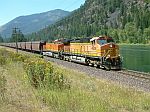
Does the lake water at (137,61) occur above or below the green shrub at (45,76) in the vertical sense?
below

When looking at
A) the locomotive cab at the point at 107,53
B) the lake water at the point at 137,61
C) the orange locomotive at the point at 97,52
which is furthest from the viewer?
the lake water at the point at 137,61

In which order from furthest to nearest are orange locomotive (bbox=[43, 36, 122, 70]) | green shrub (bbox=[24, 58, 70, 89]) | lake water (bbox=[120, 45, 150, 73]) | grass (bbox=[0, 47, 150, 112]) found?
lake water (bbox=[120, 45, 150, 73]), orange locomotive (bbox=[43, 36, 122, 70]), green shrub (bbox=[24, 58, 70, 89]), grass (bbox=[0, 47, 150, 112])

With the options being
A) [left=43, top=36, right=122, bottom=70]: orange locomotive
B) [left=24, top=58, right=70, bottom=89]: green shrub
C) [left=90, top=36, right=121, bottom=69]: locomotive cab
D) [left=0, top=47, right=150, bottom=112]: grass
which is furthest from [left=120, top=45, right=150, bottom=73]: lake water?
[left=0, top=47, right=150, bottom=112]: grass

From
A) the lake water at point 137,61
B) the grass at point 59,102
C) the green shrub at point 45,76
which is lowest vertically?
the lake water at point 137,61

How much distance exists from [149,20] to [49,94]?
175 m

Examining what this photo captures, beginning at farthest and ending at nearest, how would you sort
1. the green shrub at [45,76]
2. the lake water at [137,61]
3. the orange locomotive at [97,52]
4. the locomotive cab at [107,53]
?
the lake water at [137,61] → the orange locomotive at [97,52] → the locomotive cab at [107,53] → the green shrub at [45,76]

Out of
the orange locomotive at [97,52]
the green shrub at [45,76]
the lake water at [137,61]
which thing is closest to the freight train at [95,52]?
the orange locomotive at [97,52]

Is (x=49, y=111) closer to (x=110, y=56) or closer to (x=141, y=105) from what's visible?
(x=141, y=105)

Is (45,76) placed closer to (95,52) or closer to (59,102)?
(59,102)

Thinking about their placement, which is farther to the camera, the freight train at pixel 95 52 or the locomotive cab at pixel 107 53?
the freight train at pixel 95 52

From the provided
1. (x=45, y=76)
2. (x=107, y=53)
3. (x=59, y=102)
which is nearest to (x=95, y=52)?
(x=107, y=53)

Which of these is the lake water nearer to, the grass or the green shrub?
the green shrub

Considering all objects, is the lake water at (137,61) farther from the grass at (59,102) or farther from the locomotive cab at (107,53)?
the grass at (59,102)

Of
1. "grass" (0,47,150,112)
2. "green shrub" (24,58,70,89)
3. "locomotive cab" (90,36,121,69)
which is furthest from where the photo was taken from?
"locomotive cab" (90,36,121,69)
